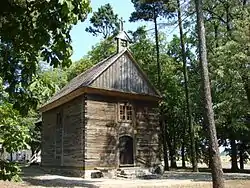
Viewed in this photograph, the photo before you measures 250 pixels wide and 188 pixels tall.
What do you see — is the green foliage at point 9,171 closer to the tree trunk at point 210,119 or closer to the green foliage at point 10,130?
the green foliage at point 10,130

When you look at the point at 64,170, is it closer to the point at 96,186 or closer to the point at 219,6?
the point at 96,186

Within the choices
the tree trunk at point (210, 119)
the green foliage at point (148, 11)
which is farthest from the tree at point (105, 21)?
the tree trunk at point (210, 119)

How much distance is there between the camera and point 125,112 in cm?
2472

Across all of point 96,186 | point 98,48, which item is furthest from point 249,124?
point 98,48

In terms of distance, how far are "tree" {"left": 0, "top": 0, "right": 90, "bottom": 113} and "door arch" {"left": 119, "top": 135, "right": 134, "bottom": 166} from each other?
20375 mm

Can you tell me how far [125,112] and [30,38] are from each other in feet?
69.6

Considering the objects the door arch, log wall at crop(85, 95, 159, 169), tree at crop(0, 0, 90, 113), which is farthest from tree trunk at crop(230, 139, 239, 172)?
tree at crop(0, 0, 90, 113)

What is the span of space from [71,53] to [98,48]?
43.2 metres

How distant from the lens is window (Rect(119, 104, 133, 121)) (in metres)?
24.5

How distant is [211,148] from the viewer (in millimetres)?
12992

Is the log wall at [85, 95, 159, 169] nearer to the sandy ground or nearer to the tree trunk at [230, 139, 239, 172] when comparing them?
the sandy ground

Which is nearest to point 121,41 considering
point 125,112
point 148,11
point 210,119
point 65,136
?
point 125,112

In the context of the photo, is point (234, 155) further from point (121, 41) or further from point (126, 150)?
point (121, 41)

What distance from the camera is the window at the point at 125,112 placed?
24.5 metres
